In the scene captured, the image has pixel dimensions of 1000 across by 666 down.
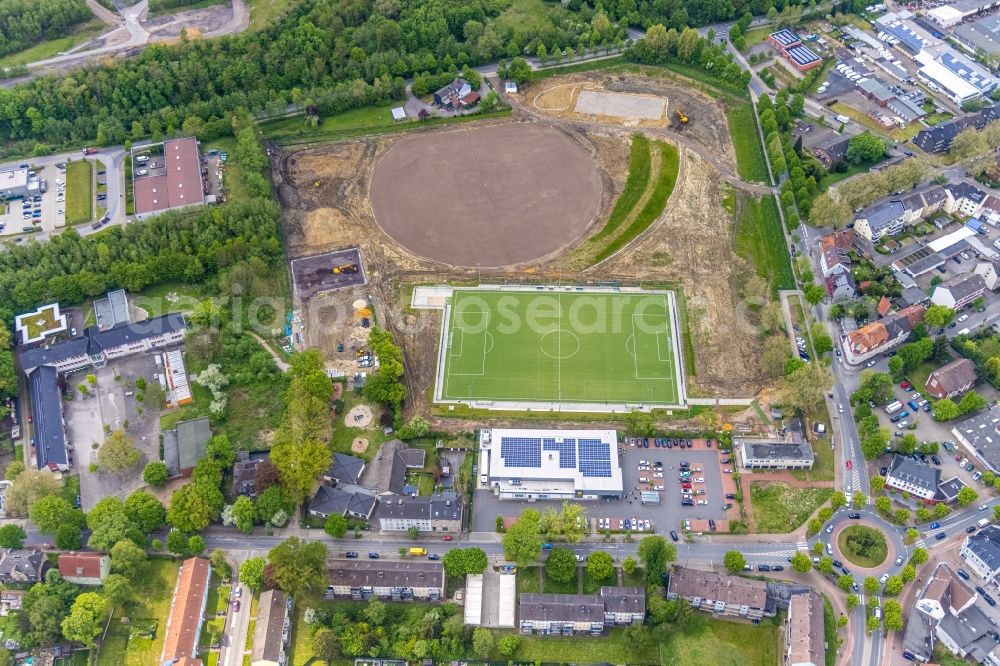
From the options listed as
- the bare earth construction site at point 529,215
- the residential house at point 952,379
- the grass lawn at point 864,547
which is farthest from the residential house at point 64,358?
the residential house at point 952,379

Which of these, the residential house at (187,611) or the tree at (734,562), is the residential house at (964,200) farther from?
the residential house at (187,611)

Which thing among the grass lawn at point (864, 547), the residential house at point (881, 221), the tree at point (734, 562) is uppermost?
the residential house at point (881, 221)

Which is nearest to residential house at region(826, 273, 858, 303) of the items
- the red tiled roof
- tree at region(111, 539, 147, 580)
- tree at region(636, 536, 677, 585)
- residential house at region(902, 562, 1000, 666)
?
residential house at region(902, 562, 1000, 666)

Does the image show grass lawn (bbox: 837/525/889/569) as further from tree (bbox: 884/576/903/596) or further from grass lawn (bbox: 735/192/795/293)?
grass lawn (bbox: 735/192/795/293)

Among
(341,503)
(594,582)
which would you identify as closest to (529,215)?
(341,503)

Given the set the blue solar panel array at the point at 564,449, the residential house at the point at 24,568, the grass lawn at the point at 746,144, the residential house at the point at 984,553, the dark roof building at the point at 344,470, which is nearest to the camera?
the residential house at the point at 984,553
